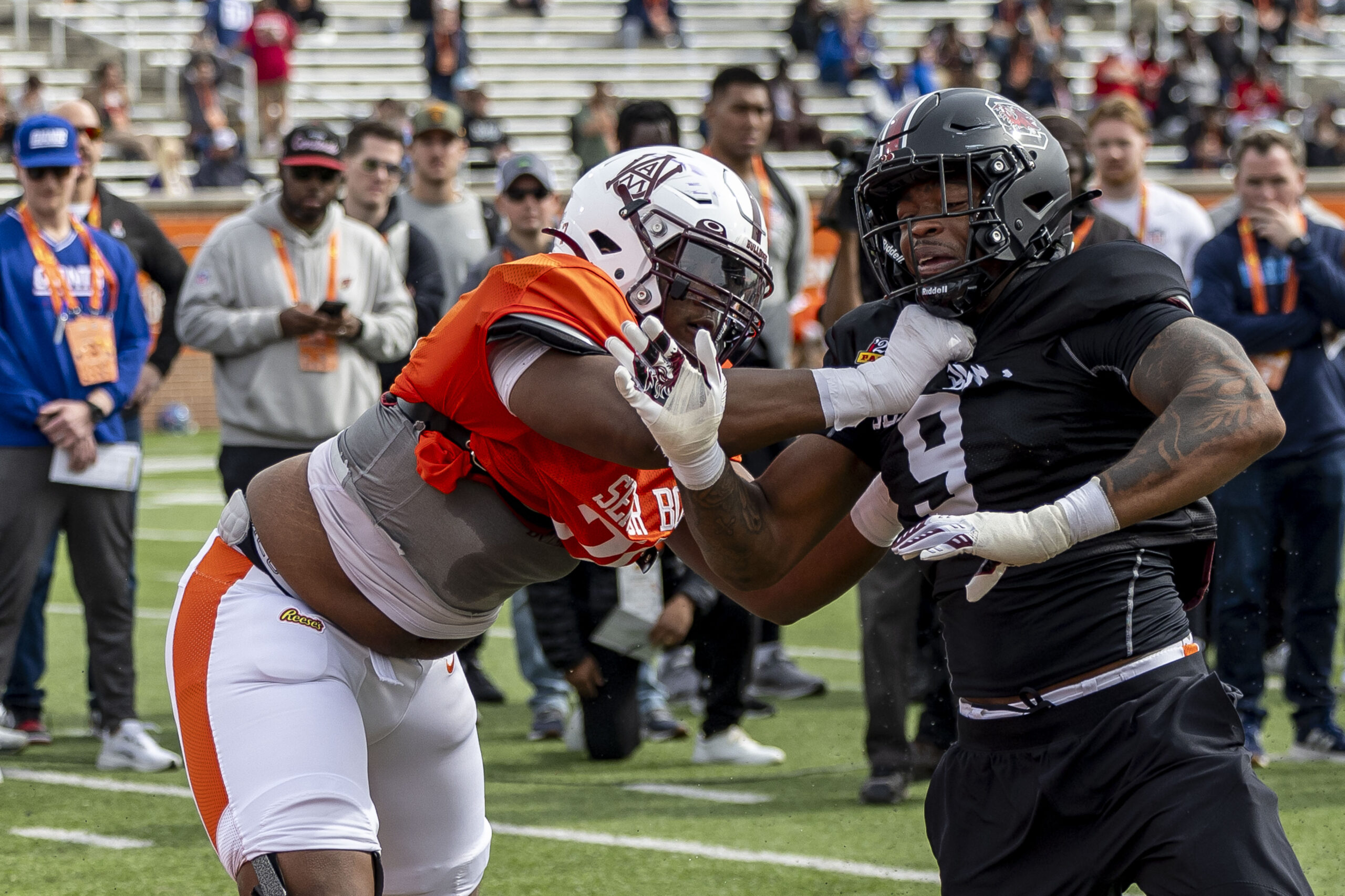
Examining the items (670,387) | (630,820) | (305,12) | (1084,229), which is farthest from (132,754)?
(305,12)

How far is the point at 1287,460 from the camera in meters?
5.97

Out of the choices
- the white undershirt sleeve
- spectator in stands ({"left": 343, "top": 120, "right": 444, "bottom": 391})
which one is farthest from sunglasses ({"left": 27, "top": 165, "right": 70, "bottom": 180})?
the white undershirt sleeve

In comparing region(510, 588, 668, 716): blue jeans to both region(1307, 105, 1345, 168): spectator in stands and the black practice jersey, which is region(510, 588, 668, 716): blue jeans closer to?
the black practice jersey

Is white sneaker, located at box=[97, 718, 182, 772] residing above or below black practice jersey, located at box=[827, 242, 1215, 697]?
below

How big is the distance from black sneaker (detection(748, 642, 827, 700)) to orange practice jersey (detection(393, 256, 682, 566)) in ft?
14.5

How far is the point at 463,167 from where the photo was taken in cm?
1859

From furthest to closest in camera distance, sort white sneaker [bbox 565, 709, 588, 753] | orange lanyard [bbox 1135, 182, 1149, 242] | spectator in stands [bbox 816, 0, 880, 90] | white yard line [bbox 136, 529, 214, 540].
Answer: spectator in stands [bbox 816, 0, 880, 90] < white yard line [bbox 136, 529, 214, 540] < orange lanyard [bbox 1135, 182, 1149, 242] < white sneaker [bbox 565, 709, 588, 753]

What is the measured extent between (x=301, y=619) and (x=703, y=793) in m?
2.89

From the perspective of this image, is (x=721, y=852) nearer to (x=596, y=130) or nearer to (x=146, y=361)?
(x=146, y=361)

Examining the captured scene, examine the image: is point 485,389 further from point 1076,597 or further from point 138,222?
point 138,222

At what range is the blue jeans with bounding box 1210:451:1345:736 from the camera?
5.86 metres

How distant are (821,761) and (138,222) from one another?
3573mm

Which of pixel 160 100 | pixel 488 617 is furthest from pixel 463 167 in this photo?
pixel 488 617

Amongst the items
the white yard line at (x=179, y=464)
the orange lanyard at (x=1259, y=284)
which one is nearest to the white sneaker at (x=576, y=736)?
the orange lanyard at (x=1259, y=284)
